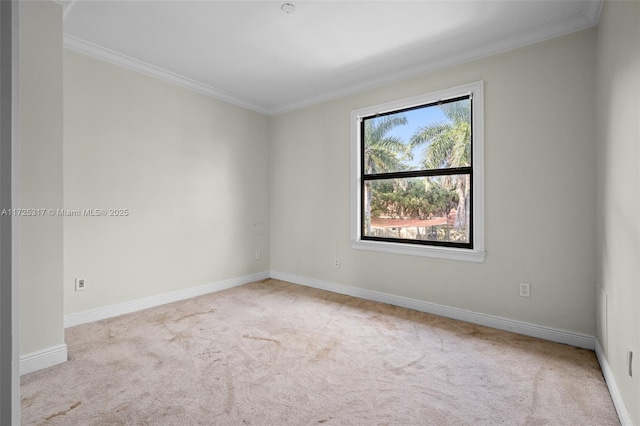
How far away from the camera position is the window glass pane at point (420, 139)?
3232 millimetres

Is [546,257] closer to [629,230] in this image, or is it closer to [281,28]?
[629,230]

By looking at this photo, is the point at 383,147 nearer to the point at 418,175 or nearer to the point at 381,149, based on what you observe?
the point at 381,149

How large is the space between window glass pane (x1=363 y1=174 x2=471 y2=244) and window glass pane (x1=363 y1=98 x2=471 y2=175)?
167mm

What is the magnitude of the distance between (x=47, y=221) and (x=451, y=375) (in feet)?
9.34

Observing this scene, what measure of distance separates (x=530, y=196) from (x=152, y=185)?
3624mm

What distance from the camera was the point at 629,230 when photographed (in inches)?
65.2

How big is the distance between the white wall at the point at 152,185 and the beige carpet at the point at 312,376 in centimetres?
60

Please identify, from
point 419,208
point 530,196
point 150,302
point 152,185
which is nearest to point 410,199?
point 419,208

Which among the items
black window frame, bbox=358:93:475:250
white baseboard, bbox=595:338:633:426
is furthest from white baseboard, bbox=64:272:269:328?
white baseboard, bbox=595:338:633:426

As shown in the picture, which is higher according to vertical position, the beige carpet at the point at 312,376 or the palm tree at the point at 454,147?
the palm tree at the point at 454,147

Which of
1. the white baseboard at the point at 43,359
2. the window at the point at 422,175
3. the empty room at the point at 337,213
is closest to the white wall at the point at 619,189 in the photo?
the empty room at the point at 337,213

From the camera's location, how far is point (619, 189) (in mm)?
1852

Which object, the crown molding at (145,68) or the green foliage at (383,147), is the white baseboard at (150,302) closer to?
the green foliage at (383,147)

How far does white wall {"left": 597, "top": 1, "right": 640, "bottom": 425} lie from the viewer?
1568mm
